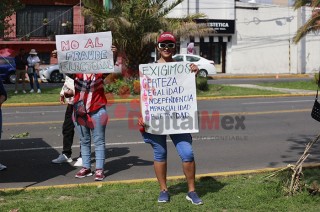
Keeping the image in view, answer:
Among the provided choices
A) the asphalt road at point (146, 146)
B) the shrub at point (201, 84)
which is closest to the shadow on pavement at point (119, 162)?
the asphalt road at point (146, 146)

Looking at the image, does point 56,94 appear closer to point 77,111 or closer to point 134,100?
point 134,100

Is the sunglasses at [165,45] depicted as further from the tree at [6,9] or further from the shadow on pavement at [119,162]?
the tree at [6,9]

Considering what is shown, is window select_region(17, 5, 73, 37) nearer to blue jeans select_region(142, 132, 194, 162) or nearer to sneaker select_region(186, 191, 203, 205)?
blue jeans select_region(142, 132, 194, 162)

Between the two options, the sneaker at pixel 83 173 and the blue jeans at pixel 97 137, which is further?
the sneaker at pixel 83 173

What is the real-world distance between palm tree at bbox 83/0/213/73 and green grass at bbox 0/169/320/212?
50.0 feet

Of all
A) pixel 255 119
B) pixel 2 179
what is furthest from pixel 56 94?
pixel 2 179

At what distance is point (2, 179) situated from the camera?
729 cm

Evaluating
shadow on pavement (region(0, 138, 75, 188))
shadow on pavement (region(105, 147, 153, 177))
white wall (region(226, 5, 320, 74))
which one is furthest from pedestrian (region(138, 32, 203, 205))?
white wall (region(226, 5, 320, 74))

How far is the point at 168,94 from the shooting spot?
596 cm

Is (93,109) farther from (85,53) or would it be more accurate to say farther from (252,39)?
(252,39)

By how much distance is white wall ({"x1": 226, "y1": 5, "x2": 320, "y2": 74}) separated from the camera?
39.1 meters

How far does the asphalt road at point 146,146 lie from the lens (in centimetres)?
777

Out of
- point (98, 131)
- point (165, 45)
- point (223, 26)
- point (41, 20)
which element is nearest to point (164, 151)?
point (165, 45)

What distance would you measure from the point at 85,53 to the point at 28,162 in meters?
2.40
